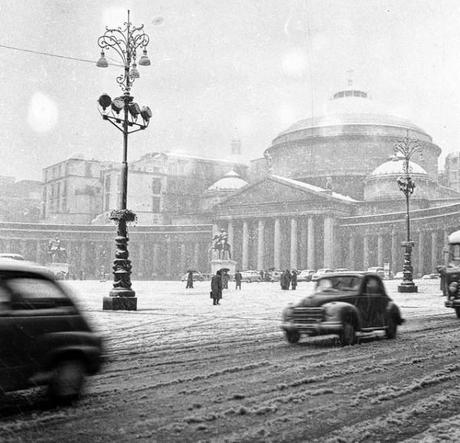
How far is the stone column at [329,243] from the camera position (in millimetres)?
77438

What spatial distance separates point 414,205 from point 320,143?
71.5 ft

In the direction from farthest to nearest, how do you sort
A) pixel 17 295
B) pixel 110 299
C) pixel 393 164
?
pixel 393 164 → pixel 110 299 → pixel 17 295

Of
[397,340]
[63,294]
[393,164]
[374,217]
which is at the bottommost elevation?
[397,340]

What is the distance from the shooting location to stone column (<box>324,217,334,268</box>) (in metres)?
77.4

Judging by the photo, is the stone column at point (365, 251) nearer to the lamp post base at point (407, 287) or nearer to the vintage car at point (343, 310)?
the lamp post base at point (407, 287)

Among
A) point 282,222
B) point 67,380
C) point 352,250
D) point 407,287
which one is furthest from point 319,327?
point 282,222

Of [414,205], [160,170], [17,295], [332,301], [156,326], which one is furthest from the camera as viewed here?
[160,170]

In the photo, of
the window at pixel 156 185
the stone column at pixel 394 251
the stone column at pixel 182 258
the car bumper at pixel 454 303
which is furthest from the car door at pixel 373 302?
the window at pixel 156 185

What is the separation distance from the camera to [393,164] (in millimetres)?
81000

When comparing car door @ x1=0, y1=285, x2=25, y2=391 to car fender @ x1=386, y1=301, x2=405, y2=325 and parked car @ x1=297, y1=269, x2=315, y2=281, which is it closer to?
car fender @ x1=386, y1=301, x2=405, y2=325

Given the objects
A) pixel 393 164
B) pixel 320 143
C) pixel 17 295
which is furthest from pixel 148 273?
pixel 17 295

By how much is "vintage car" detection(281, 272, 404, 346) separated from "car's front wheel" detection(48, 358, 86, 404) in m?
6.06

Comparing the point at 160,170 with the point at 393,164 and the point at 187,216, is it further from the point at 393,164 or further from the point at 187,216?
the point at 393,164

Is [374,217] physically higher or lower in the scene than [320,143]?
lower
